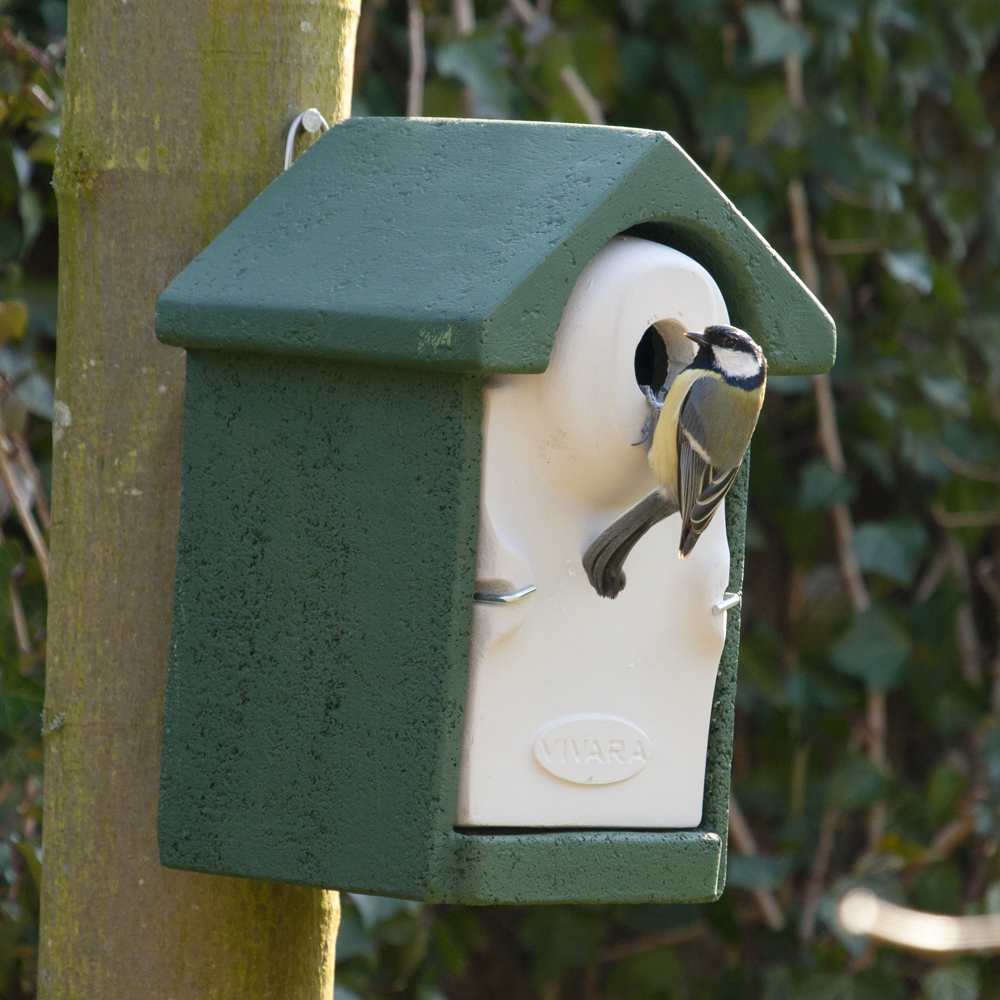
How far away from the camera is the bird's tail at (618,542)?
1330 millimetres

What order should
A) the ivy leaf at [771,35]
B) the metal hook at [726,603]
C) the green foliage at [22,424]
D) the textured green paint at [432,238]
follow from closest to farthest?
the textured green paint at [432,238] → the metal hook at [726,603] → the green foliage at [22,424] → the ivy leaf at [771,35]

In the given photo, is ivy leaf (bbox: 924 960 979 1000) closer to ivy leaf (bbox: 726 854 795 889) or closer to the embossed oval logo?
ivy leaf (bbox: 726 854 795 889)

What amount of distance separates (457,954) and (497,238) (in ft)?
4.41

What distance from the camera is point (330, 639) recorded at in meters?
1.28

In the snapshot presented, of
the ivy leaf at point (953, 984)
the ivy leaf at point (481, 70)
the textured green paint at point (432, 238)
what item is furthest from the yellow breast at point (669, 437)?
the ivy leaf at point (953, 984)

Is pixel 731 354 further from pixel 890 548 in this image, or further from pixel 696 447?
pixel 890 548

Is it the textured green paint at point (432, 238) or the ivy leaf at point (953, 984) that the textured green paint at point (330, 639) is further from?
the ivy leaf at point (953, 984)

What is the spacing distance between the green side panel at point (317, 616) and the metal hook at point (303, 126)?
0.66ft

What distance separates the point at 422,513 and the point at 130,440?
282 mm

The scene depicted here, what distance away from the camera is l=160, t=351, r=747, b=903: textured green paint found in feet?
4.08

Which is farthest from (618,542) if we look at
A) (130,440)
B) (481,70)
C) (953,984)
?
(953,984)

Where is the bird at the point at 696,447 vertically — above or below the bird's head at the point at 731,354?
below

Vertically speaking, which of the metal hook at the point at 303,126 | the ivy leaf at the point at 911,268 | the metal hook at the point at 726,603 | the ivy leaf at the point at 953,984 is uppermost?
the ivy leaf at the point at 911,268

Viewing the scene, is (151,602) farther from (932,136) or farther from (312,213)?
(932,136)
